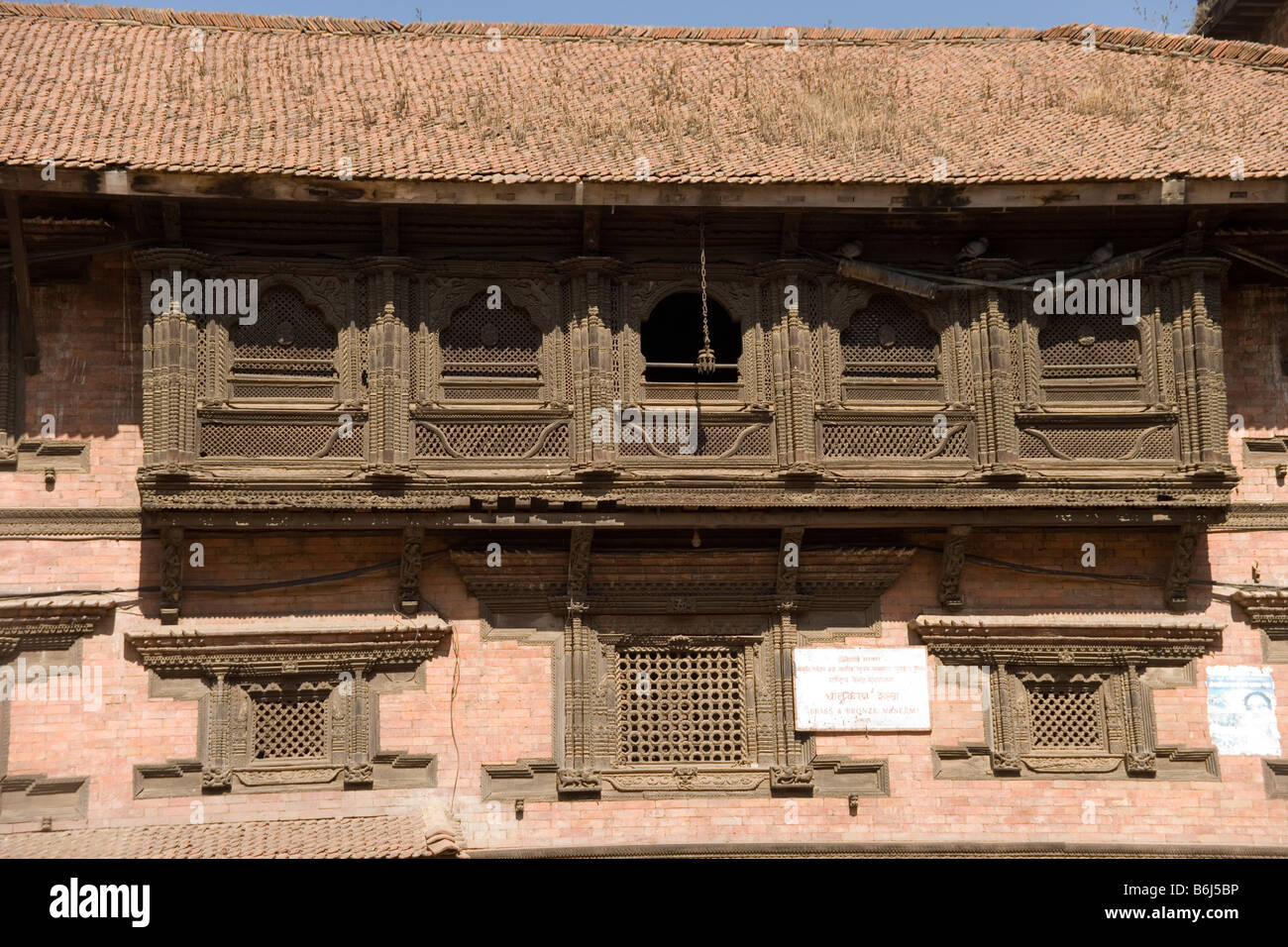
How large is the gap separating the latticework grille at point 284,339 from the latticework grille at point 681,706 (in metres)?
4.00

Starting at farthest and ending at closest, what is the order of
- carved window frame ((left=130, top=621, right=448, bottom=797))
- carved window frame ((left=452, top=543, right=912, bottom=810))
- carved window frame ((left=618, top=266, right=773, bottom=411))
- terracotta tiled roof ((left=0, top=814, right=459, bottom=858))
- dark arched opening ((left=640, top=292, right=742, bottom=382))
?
dark arched opening ((left=640, top=292, right=742, bottom=382)) → carved window frame ((left=618, top=266, right=773, bottom=411)) → carved window frame ((left=452, top=543, right=912, bottom=810)) → carved window frame ((left=130, top=621, right=448, bottom=797)) → terracotta tiled roof ((left=0, top=814, right=459, bottom=858))

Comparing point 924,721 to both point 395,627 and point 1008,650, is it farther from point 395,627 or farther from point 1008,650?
point 395,627

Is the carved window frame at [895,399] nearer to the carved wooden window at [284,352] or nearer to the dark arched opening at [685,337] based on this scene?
the dark arched opening at [685,337]

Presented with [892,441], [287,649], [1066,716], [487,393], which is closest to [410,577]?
[287,649]

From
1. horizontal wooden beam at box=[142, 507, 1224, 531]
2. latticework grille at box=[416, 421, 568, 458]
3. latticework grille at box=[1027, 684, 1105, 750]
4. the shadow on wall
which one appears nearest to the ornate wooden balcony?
latticework grille at box=[416, 421, 568, 458]

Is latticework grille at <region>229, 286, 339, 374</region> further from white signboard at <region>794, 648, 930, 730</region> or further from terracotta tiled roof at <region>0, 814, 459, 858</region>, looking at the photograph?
white signboard at <region>794, 648, 930, 730</region>

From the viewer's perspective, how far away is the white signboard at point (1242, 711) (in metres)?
13.8

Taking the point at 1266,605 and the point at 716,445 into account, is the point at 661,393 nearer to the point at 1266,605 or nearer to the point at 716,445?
the point at 716,445

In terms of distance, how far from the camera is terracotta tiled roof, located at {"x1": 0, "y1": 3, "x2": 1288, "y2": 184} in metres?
13.3

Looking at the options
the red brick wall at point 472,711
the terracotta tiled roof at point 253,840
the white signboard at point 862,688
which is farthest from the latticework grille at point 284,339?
the white signboard at point 862,688

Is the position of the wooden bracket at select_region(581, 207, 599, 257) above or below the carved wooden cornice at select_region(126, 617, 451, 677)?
above

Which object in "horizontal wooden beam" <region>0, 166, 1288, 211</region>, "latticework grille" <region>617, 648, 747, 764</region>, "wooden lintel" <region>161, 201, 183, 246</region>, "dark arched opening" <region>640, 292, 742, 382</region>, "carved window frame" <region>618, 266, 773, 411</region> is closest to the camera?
"horizontal wooden beam" <region>0, 166, 1288, 211</region>

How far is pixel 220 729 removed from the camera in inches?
514

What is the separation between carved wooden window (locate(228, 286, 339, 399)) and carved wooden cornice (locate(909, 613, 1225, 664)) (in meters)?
6.14
